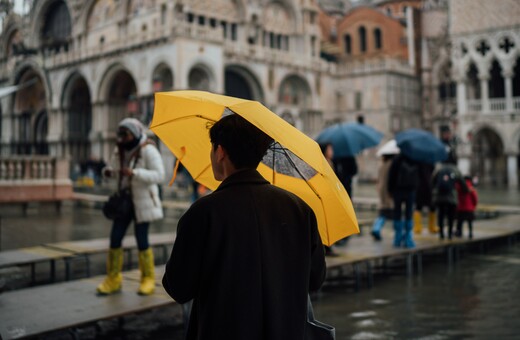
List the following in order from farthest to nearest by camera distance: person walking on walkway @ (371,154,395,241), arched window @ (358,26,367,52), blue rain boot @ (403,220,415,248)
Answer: arched window @ (358,26,367,52), person walking on walkway @ (371,154,395,241), blue rain boot @ (403,220,415,248)

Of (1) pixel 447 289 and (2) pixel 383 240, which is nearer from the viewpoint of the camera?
(1) pixel 447 289

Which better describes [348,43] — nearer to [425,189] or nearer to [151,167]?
[425,189]

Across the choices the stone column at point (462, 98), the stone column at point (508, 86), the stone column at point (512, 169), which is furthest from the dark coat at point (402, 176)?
the stone column at point (462, 98)

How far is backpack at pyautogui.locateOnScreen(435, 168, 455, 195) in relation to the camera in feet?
33.0

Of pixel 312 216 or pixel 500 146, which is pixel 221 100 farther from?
pixel 500 146

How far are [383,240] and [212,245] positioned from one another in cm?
823

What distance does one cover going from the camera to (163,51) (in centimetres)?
3075

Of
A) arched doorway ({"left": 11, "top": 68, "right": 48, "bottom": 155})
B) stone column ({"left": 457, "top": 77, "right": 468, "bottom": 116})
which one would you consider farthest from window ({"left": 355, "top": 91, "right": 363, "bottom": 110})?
arched doorway ({"left": 11, "top": 68, "right": 48, "bottom": 155})

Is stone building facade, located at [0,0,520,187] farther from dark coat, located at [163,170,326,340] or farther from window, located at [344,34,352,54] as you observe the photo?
dark coat, located at [163,170,326,340]

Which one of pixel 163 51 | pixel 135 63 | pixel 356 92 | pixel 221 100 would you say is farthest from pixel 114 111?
pixel 221 100

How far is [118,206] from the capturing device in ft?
19.8

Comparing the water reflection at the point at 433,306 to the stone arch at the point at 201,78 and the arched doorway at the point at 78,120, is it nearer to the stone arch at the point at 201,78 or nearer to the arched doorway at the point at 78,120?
the stone arch at the point at 201,78

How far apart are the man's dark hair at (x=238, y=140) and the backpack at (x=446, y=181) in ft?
26.8

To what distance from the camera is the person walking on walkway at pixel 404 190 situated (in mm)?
9000
